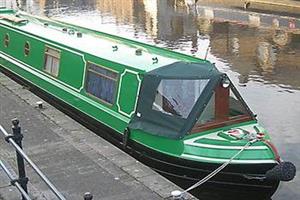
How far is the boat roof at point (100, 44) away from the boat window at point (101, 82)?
27cm

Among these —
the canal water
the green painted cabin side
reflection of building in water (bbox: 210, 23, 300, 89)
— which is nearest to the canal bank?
the green painted cabin side

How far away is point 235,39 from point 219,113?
14008 mm

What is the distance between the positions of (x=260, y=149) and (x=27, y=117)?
398 centimetres

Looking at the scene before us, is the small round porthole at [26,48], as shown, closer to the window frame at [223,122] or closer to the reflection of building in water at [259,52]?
the reflection of building in water at [259,52]

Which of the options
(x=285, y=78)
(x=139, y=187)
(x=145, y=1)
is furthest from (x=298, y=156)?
(x=145, y=1)

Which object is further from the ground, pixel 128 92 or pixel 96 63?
pixel 96 63

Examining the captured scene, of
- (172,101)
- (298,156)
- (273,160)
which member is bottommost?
(298,156)

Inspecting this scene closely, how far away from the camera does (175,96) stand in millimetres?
8648

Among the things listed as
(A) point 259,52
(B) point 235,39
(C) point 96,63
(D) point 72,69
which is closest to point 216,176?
(C) point 96,63

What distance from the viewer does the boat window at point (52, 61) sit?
12.1 meters

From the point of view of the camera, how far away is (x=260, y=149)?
806cm

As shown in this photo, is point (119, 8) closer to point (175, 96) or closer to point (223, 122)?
point (175, 96)

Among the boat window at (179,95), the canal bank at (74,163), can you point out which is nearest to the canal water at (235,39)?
the boat window at (179,95)

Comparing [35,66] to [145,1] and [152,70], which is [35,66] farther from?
[145,1]
